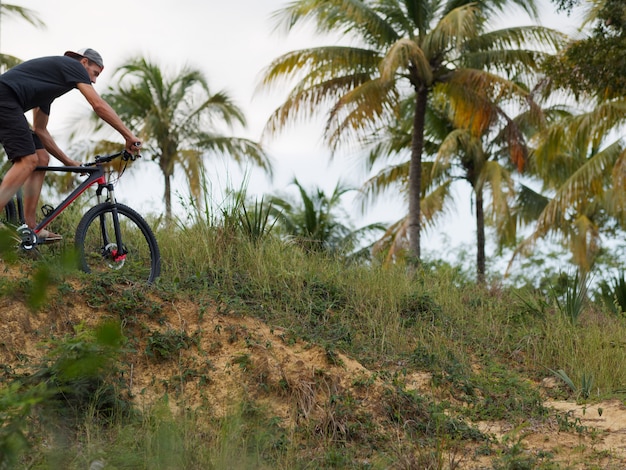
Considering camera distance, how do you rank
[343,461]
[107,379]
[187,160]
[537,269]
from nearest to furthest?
[343,461]
[107,379]
[187,160]
[537,269]

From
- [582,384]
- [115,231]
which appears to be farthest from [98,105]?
[582,384]

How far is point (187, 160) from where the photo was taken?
24547mm

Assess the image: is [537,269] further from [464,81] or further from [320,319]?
[320,319]

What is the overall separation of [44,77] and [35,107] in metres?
0.31

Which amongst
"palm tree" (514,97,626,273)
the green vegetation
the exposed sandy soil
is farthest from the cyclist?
"palm tree" (514,97,626,273)

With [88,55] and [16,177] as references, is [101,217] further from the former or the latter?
[88,55]

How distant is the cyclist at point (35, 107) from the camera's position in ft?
20.6

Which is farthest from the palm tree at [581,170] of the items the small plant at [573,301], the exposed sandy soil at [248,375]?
the exposed sandy soil at [248,375]

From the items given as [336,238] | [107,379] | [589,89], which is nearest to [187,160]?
[336,238]

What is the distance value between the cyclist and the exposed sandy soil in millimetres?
917

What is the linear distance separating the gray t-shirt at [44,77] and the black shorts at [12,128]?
9cm

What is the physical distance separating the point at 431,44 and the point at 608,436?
13.1 meters

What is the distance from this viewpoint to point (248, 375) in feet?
20.0

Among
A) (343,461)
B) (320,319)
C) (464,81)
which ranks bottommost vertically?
(343,461)
